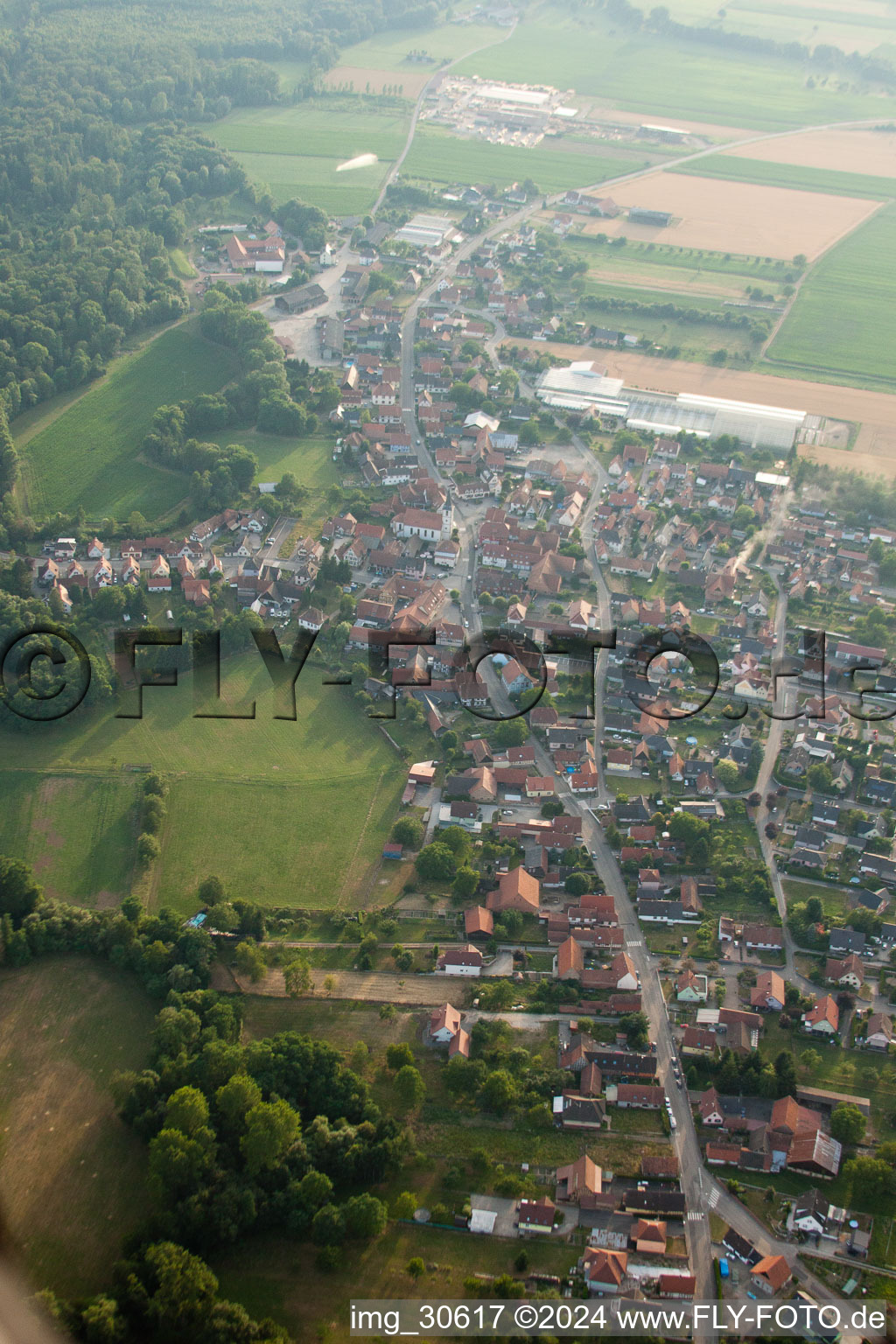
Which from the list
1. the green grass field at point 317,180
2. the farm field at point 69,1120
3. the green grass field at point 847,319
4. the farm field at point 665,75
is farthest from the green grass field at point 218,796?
the farm field at point 665,75

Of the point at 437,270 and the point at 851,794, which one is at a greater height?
the point at 437,270

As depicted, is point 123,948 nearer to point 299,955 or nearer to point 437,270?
point 299,955

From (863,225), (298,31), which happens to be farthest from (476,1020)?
(298,31)

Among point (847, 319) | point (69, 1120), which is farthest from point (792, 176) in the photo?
point (69, 1120)

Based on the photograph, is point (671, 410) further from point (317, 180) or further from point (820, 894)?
point (317, 180)

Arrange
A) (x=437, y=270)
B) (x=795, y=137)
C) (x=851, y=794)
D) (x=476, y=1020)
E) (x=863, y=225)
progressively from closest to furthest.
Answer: (x=476, y=1020) → (x=851, y=794) → (x=437, y=270) → (x=863, y=225) → (x=795, y=137)

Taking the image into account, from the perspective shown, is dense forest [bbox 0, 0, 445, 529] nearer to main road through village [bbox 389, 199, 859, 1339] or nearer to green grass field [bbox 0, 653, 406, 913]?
green grass field [bbox 0, 653, 406, 913]

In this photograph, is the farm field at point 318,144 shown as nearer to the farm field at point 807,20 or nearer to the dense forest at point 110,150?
the dense forest at point 110,150
